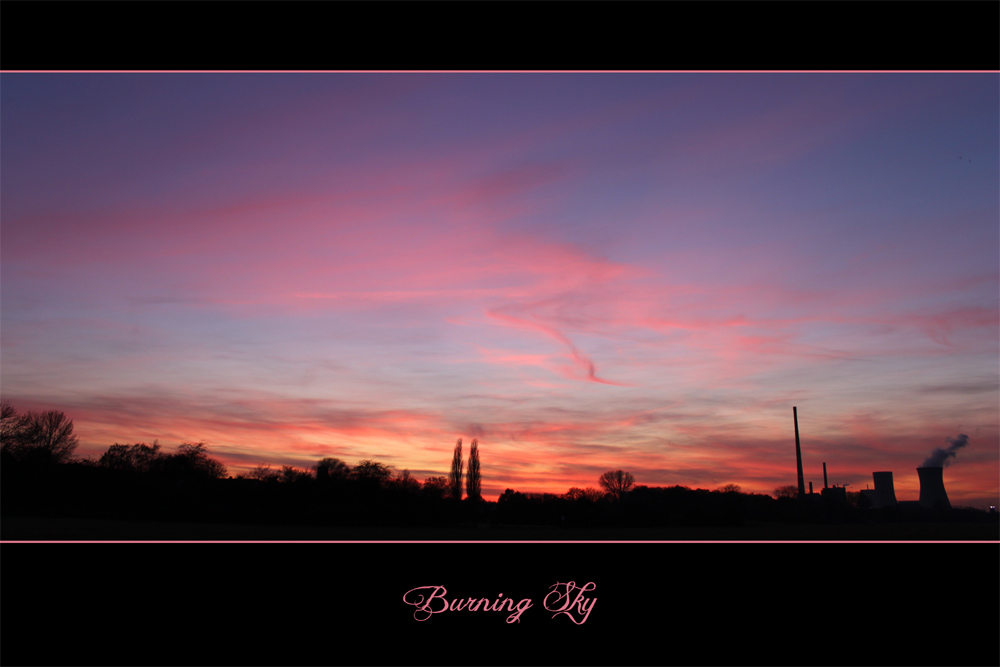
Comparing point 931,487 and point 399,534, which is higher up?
point 931,487

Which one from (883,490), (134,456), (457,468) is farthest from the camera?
(883,490)

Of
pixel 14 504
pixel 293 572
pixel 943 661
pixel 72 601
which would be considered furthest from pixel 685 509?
pixel 14 504

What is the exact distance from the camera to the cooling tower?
6091 centimetres

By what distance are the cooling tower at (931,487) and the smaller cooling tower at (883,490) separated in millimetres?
9384

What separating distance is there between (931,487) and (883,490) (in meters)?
13.0

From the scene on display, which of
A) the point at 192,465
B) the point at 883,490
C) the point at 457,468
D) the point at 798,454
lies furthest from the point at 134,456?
the point at 883,490

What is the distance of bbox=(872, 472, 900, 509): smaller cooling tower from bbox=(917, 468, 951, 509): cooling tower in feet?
30.8

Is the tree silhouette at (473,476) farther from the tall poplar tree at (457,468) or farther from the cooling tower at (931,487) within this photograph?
the cooling tower at (931,487)

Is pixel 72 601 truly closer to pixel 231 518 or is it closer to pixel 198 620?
pixel 198 620

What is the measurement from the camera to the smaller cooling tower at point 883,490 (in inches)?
2891

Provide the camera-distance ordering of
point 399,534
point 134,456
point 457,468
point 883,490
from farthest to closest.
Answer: point 883,490 < point 457,468 < point 134,456 < point 399,534

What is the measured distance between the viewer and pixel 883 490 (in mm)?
74875

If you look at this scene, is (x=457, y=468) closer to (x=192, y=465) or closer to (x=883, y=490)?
(x=192, y=465)

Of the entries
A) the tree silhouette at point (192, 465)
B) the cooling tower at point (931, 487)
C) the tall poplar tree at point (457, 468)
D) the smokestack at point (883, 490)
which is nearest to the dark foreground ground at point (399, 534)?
the tree silhouette at point (192, 465)
